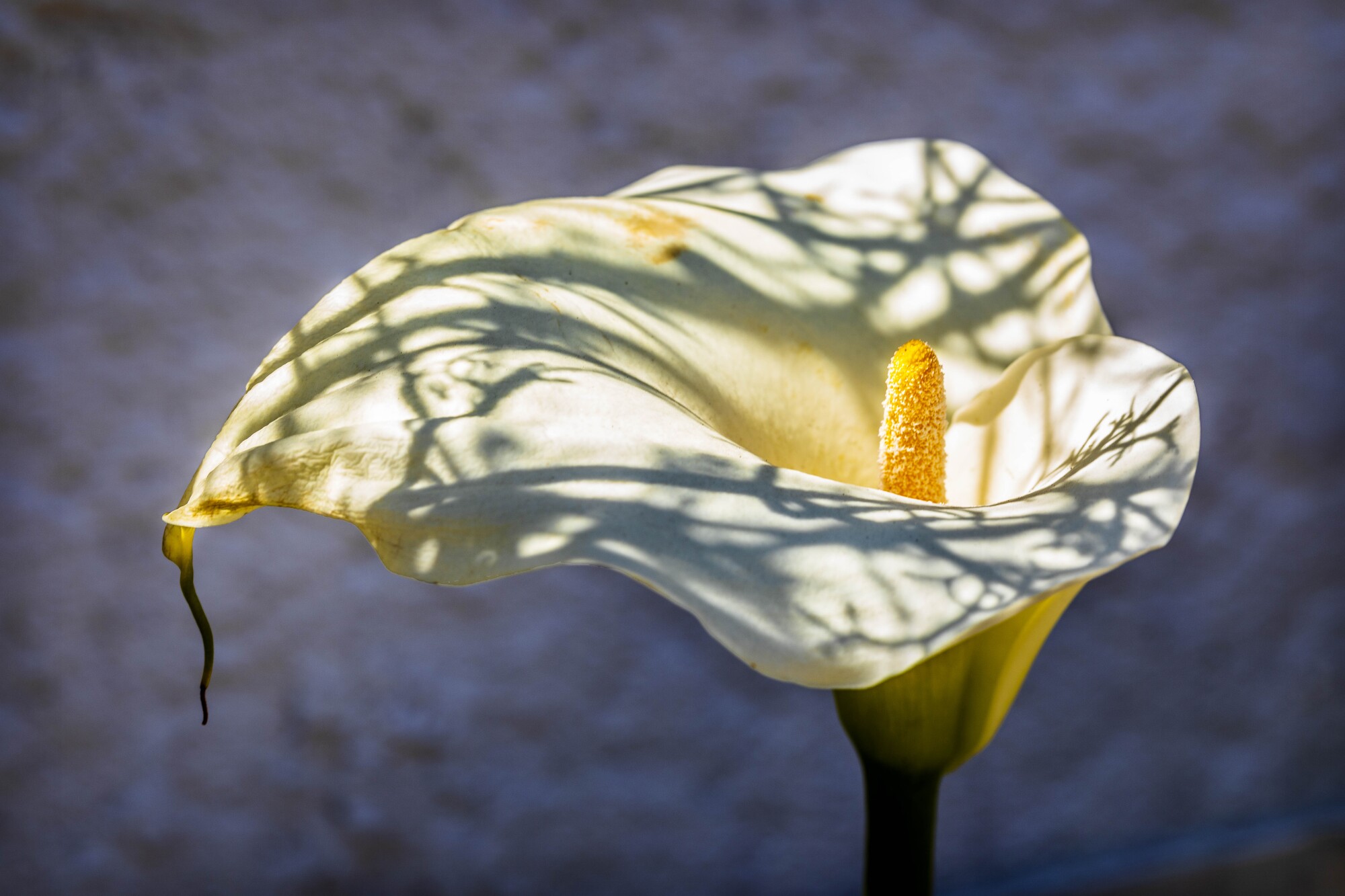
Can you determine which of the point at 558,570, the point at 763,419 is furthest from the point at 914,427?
the point at 558,570

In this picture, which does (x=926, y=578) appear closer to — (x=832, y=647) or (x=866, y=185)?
(x=832, y=647)

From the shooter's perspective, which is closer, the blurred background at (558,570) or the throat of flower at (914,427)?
the throat of flower at (914,427)

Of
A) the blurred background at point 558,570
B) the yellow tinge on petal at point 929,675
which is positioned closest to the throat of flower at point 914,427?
the yellow tinge on petal at point 929,675

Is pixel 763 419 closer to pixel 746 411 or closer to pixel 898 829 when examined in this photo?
pixel 746 411

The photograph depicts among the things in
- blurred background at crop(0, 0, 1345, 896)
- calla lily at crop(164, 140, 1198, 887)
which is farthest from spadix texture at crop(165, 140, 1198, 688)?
blurred background at crop(0, 0, 1345, 896)

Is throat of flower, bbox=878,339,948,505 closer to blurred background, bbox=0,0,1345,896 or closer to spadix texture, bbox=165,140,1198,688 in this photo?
spadix texture, bbox=165,140,1198,688

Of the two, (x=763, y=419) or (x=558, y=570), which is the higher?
(x=763, y=419)

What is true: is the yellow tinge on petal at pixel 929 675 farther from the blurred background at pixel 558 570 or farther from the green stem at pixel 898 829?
the blurred background at pixel 558 570
